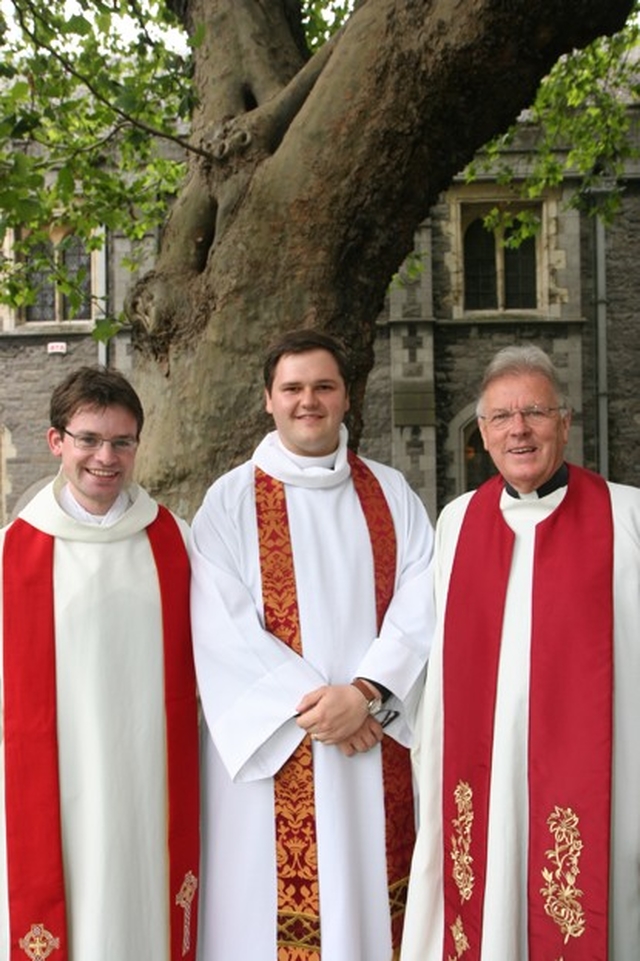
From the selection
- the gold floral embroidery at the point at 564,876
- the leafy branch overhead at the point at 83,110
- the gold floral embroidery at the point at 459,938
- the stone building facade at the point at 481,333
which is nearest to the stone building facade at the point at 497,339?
the stone building facade at the point at 481,333

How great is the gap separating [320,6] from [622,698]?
722 cm

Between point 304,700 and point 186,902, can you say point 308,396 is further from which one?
point 186,902

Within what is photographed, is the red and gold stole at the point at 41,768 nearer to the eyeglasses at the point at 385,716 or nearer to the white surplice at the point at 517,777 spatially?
the eyeglasses at the point at 385,716

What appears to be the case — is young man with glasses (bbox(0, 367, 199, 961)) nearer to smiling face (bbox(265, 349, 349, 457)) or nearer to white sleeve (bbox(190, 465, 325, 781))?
white sleeve (bbox(190, 465, 325, 781))

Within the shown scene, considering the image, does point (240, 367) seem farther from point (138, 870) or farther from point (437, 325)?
point (437, 325)

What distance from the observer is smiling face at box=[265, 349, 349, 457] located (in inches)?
111

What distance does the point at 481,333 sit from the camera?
15.9 metres

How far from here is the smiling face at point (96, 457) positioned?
257 cm

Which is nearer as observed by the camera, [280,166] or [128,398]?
[128,398]

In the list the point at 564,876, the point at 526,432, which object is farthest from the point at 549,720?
the point at 526,432

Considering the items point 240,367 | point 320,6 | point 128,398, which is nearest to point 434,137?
point 240,367

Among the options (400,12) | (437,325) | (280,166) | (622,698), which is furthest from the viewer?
(437,325)

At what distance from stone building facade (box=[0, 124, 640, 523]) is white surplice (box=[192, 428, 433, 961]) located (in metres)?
12.4

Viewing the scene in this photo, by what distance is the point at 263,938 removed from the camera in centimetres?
272
